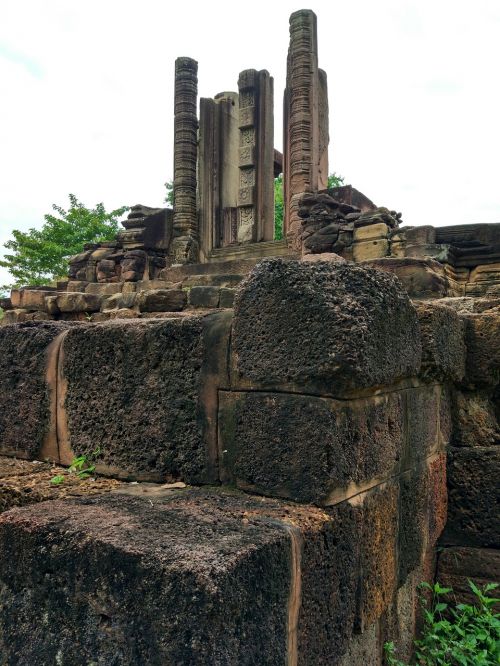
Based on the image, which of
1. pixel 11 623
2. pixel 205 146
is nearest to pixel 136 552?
pixel 11 623

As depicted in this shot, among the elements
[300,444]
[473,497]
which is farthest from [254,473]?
[473,497]

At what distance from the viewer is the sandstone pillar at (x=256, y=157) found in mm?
15367

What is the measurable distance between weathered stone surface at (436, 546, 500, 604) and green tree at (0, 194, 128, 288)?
24171mm

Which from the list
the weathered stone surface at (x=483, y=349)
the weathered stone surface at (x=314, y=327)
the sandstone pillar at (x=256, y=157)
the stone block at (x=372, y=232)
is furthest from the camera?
the sandstone pillar at (x=256, y=157)

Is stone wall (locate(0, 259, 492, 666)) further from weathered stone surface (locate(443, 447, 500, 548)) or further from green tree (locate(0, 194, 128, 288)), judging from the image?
green tree (locate(0, 194, 128, 288))

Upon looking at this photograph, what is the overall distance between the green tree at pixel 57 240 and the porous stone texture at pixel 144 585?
24598 millimetres

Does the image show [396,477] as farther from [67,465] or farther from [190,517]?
[67,465]

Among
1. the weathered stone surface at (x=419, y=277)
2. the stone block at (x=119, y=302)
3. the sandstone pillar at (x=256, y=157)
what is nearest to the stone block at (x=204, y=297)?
the stone block at (x=119, y=302)

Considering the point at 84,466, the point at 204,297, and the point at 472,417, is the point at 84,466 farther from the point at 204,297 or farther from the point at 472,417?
the point at 204,297

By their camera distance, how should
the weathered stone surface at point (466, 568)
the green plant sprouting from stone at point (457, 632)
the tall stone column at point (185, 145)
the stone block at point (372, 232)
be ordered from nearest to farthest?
the green plant sprouting from stone at point (457, 632) → the weathered stone surface at point (466, 568) → the stone block at point (372, 232) → the tall stone column at point (185, 145)

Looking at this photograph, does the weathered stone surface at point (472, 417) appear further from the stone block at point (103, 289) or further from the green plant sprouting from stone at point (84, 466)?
the stone block at point (103, 289)

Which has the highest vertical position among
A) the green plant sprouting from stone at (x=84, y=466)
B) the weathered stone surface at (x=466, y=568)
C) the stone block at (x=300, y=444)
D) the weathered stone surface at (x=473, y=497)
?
the stone block at (x=300, y=444)

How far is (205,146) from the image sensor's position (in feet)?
53.4

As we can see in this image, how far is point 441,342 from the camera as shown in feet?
8.04
